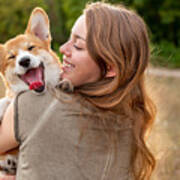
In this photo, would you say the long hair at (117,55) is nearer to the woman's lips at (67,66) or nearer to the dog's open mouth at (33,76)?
the woman's lips at (67,66)

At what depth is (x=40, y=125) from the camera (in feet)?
6.41

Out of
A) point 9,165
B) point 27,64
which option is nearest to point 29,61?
point 27,64

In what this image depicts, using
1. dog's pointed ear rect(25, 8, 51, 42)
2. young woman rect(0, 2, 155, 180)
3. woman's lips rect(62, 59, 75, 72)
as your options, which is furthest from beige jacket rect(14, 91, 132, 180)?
dog's pointed ear rect(25, 8, 51, 42)

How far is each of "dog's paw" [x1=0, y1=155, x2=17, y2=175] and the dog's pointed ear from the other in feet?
2.83

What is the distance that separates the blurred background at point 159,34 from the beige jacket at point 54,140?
998mm

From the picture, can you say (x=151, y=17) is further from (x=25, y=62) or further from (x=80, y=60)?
(x=80, y=60)

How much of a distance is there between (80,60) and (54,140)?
1.57 feet

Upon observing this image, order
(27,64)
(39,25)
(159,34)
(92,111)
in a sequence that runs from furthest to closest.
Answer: (159,34), (39,25), (27,64), (92,111)

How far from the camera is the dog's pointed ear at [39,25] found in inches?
102

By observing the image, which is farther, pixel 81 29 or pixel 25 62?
pixel 25 62

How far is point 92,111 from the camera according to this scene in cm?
209

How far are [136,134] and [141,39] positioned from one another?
553 mm

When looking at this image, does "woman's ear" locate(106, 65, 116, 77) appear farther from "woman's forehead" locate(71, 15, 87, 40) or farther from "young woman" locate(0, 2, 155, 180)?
"woman's forehead" locate(71, 15, 87, 40)

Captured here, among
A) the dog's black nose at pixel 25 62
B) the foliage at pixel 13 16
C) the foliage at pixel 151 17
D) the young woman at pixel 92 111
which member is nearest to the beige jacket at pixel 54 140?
the young woman at pixel 92 111
